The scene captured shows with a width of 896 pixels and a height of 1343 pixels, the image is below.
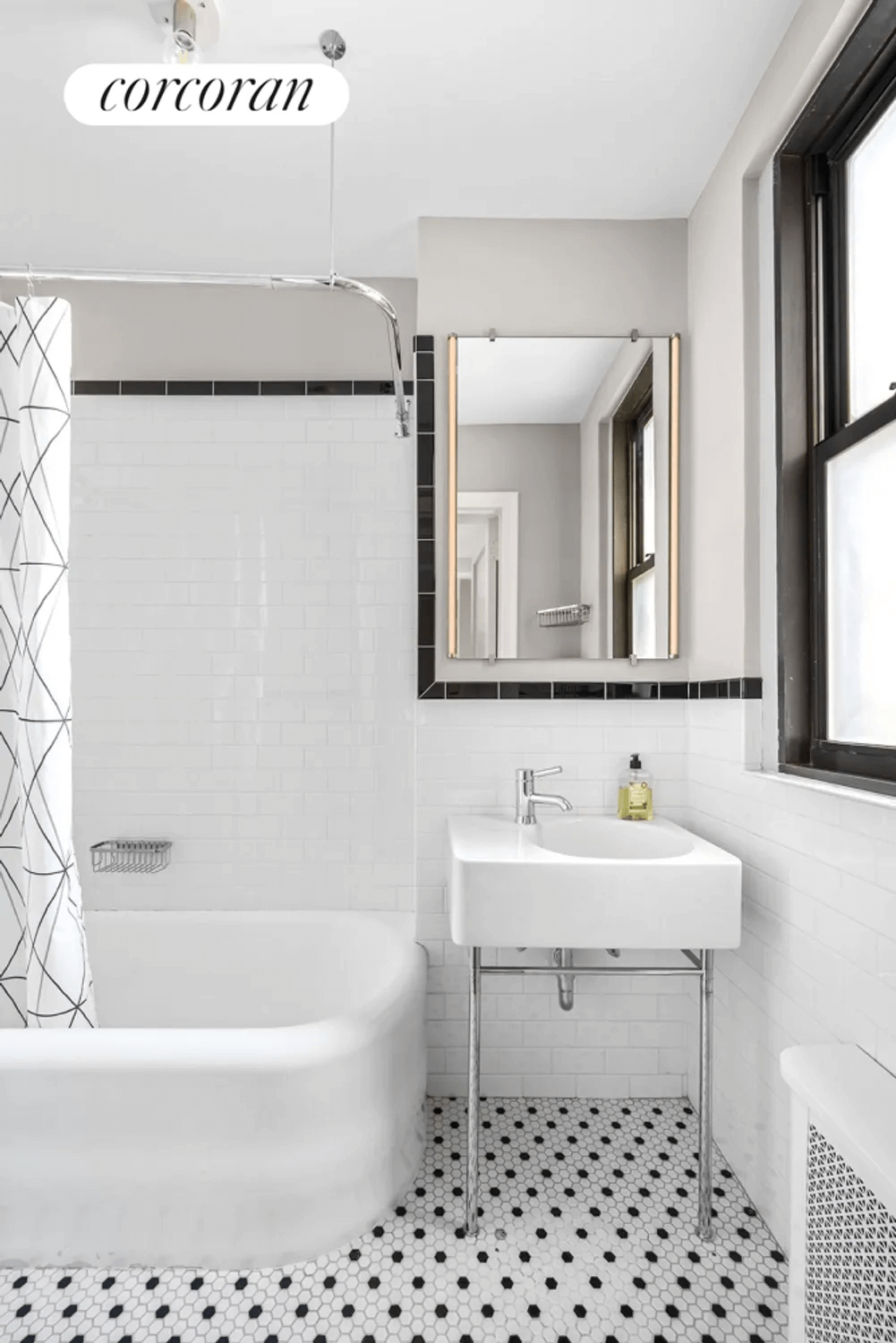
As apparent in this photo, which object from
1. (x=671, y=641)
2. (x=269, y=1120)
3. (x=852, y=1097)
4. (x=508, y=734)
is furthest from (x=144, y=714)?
(x=852, y=1097)

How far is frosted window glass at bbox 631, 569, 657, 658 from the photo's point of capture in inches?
85.0

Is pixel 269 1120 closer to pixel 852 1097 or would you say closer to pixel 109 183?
pixel 852 1097

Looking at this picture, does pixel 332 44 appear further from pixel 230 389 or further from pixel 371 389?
pixel 230 389

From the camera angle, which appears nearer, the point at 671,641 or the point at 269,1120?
the point at 269,1120

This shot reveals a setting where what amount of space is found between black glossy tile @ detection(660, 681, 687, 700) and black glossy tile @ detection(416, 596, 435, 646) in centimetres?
67

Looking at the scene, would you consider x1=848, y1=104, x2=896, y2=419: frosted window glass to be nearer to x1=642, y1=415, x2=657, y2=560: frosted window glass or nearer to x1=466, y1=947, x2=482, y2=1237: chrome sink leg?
x1=642, y1=415, x2=657, y2=560: frosted window glass

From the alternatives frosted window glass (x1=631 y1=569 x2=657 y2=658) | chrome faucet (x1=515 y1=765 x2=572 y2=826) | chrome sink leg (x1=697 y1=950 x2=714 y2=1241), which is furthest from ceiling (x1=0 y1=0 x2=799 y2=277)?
chrome sink leg (x1=697 y1=950 x2=714 y2=1241)

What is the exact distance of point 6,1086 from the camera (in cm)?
149

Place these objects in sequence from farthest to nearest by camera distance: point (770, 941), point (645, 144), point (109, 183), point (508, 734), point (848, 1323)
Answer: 1. point (508, 734)
2. point (109, 183)
3. point (645, 144)
4. point (770, 941)
5. point (848, 1323)

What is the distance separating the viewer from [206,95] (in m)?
1.30

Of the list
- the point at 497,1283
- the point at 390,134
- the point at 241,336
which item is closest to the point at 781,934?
the point at 497,1283

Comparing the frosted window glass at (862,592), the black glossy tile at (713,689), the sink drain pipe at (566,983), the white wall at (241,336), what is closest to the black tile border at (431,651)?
the black glossy tile at (713,689)

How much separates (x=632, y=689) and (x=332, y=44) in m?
1.65

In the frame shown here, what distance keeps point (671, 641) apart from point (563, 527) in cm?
44
